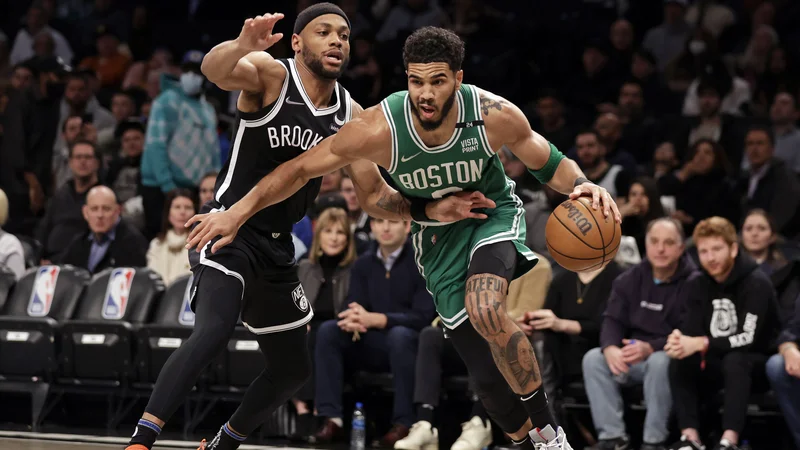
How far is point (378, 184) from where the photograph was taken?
18.7ft

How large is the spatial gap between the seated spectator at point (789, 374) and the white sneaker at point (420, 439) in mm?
2158

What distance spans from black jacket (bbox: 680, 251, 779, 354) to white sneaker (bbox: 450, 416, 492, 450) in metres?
1.44

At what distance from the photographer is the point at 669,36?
12008mm

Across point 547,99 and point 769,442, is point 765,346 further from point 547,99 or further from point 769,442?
point 547,99

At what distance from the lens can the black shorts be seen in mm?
5250

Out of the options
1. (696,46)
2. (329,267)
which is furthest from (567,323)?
(696,46)

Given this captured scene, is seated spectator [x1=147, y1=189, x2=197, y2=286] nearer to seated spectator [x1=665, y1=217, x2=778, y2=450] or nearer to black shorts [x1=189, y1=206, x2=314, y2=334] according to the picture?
black shorts [x1=189, y1=206, x2=314, y2=334]

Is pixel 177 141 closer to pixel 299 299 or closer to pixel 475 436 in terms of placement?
pixel 475 436

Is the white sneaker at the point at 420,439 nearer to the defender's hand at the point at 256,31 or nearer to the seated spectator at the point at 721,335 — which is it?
the seated spectator at the point at 721,335

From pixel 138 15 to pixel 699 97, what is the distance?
7.05 m

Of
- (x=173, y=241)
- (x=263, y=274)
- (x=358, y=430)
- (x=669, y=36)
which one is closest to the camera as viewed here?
(x=263, y=274)

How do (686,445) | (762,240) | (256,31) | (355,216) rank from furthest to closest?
1. (355,216)
2. (762,240)
3. (686,445)
4. (256,31)

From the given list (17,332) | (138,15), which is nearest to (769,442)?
(17,332)

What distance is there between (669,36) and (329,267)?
5.31 metres
